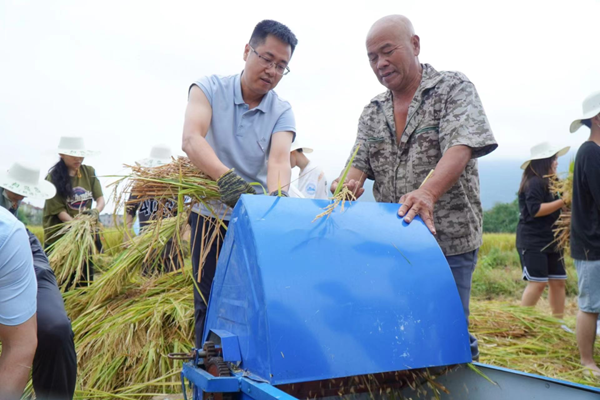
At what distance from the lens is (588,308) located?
336cm

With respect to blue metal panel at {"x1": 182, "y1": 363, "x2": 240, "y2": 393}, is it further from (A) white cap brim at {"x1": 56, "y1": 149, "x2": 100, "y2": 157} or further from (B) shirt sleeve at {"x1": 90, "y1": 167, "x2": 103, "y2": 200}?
(B) shirt sleeve at {"x1": 90, "y1": 167, "x2": 103, "y2": 200}

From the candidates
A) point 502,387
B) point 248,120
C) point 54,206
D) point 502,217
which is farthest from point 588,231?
point 502,217

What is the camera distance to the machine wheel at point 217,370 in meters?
1.54

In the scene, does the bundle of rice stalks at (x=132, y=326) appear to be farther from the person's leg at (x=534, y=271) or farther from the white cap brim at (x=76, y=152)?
the person's leg at (x=534, y=271)

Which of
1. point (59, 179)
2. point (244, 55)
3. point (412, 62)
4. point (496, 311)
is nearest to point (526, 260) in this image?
point (496, 311)

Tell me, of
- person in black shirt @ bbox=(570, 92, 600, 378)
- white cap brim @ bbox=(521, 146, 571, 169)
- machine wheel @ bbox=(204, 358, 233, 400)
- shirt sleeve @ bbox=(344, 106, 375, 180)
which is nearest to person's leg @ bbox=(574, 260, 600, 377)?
person in black shirt @ bbox=(570, 92, 600, 378)

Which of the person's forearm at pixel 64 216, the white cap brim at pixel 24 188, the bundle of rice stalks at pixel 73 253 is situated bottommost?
the bundle of rice stalks at pixel 73 253

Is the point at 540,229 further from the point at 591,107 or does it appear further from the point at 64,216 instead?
the point at 64,216

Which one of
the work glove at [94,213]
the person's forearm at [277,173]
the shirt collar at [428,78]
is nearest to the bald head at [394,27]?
the shirt collar at [428,78]

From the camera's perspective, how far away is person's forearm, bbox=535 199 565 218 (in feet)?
14.8

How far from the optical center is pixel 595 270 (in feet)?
10.8

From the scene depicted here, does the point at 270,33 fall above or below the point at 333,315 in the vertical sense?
above

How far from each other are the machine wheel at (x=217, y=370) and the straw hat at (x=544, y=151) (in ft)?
13.4

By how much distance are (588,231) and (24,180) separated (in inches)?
162
